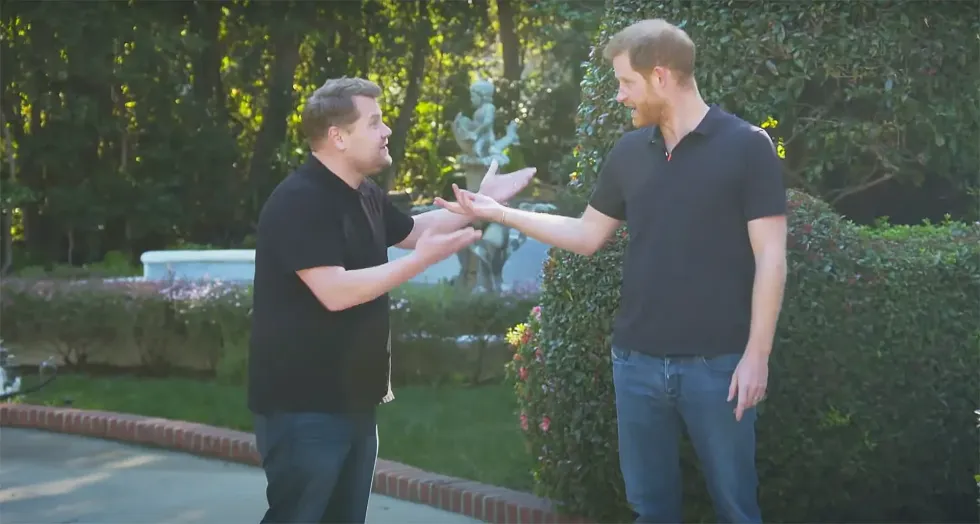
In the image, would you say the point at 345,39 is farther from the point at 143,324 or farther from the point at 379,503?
the point at 379,503

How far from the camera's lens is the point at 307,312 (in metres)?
3.04

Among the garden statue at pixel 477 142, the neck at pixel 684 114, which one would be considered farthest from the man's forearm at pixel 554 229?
the garden statue at pixel 477 142

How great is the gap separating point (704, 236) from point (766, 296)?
8.7 inches

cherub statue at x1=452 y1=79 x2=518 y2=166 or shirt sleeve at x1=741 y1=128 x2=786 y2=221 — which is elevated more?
cherub statue at x1=452 y1=79 x2=518 y2=166

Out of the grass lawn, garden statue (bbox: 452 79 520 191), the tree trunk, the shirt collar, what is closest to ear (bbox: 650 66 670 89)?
the shirt collar

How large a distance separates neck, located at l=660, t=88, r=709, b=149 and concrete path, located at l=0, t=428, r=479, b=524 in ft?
8.62

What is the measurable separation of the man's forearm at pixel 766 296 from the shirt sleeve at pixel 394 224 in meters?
1.14

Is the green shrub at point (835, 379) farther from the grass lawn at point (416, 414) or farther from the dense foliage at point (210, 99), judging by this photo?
the dense foliage at point (210, 99)

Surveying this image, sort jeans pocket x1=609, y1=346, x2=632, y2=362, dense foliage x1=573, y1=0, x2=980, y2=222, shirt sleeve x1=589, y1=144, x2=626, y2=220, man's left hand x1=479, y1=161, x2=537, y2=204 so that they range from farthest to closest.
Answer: dense foliage x1=573, y1=0, x2=980, y2=222, man's left hand x1=479, y1=161, x2=537, y2=204, shirt sleeve x1=589, y1=144, x2=626, y2=220, jeans pocket x1=609, y1=346, x2=632, y2=362

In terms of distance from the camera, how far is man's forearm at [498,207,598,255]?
11.0 feet

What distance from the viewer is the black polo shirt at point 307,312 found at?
2982 millimetres

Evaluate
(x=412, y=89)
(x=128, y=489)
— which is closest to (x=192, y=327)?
(x=128, y=489)

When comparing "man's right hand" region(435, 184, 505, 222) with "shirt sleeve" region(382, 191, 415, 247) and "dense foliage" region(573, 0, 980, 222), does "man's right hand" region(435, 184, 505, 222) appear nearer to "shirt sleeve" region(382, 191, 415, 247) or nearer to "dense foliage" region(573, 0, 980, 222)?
"shirt sleeve" region(382, 191, 415, 247)

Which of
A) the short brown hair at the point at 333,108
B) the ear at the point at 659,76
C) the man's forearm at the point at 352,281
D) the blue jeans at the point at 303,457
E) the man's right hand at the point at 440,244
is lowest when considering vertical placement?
the blue jeans at the point at 303,457
